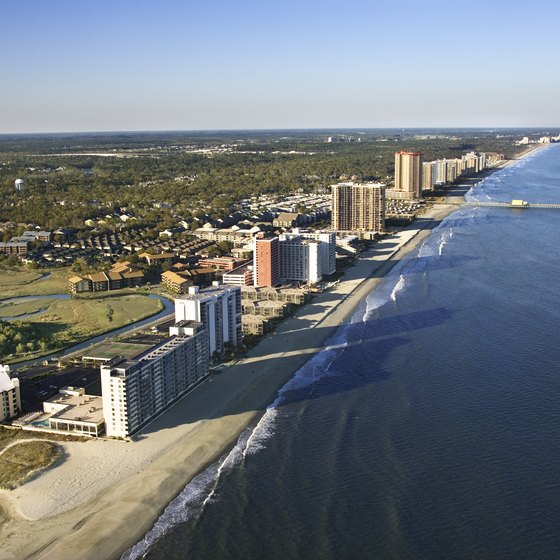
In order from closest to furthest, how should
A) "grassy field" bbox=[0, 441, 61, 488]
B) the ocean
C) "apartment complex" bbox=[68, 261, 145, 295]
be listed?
1. the ocean
2. "grassy field" bbox=[0, 441, 61, 488]
3. "apartment complex" bbox=[68, 261, 145, 295]

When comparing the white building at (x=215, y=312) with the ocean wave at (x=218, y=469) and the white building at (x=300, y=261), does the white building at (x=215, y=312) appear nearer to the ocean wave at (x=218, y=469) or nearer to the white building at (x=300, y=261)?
the ocean wave at (x=218, y=469)

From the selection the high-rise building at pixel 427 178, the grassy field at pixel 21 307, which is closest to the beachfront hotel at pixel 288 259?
the grassy field at pixel 21 307

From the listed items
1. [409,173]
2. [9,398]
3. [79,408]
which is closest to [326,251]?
[79,408]

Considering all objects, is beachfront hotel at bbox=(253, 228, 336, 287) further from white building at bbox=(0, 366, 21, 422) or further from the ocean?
white building at bbox=(0, 366, 21, 422)

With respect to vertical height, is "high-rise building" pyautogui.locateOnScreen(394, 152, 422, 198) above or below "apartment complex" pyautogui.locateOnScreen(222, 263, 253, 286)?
above

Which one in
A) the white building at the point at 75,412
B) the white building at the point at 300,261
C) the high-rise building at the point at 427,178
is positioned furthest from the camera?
the high-rise building at the point at 427,178

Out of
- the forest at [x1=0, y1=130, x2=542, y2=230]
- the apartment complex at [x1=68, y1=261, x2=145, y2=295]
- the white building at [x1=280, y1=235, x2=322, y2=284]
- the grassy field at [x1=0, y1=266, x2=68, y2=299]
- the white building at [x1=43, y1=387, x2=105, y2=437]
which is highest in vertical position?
the forest at [x1=0, y1=130, x2=542, y2=230]

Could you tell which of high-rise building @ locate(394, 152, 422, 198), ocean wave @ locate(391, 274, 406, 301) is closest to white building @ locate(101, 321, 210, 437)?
ocean wave @ locate(391, 274, 406, 301)
